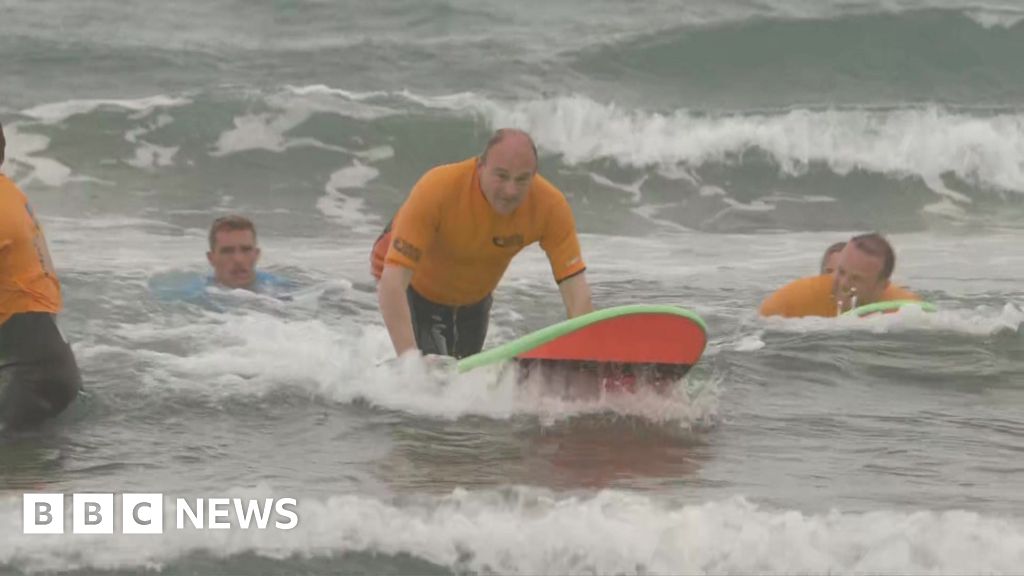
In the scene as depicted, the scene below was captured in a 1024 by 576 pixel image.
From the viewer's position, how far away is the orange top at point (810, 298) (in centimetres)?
1125

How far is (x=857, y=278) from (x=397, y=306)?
4.17 metres

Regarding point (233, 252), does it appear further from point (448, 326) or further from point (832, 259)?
point (832, 259)

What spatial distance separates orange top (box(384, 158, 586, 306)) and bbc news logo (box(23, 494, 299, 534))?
1.80m

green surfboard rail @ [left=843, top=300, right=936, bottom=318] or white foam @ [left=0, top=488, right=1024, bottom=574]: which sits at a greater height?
green surfboard rail @ [left=843, top=300, right=936, bottom=318]

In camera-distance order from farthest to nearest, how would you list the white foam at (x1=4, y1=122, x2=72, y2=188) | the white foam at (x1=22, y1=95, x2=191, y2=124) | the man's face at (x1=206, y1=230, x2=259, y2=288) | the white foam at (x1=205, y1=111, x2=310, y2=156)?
the white foam at (x1=22, y1=95, x2=191, y2=124), the white foam at (x1=205, y1=111, x2=310, y2=156), the white foam at (x1=4, y1=122, x2=72, y2=188), the man's face at (x1=206, y1=230, x2=259, y2=288)

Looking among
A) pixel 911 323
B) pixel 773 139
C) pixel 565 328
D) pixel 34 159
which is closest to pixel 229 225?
pixel 565 328

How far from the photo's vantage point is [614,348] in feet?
26.4

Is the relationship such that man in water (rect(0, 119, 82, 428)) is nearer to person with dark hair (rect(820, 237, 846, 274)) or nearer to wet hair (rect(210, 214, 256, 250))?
wet hair (rect(210, 214, 256, 250))

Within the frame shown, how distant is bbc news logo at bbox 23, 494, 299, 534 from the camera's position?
623 cm

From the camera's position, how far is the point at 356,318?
12.1m

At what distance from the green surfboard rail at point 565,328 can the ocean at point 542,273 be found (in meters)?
0.19

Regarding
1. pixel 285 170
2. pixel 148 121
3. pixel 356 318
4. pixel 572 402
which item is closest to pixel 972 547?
pixel 572 402

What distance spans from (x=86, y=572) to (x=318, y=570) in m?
0.79

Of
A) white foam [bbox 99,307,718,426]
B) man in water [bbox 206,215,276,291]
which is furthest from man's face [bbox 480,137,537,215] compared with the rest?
man in water [bbox 206,215,276,291]
